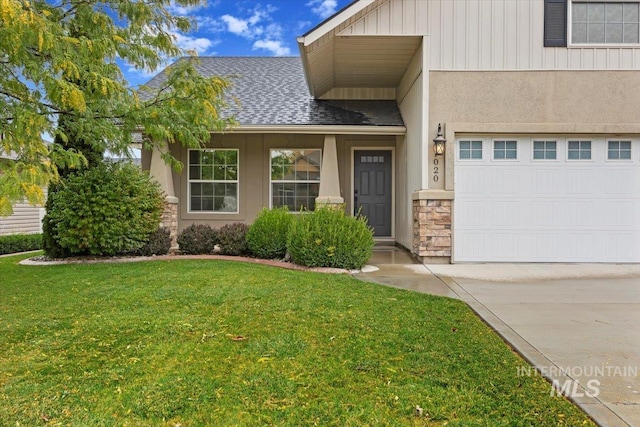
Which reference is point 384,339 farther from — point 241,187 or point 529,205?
point 241,187

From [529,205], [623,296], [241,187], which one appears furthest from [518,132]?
[241,187]

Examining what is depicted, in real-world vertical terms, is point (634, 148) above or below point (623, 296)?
above

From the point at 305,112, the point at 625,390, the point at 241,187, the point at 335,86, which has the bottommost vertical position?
the point at 625,390

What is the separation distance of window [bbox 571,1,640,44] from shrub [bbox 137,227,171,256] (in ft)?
29.8

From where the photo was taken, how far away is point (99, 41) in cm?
452

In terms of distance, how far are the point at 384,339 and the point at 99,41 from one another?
4475mm

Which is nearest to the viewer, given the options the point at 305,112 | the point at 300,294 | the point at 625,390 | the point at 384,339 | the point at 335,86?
the point at 625,390

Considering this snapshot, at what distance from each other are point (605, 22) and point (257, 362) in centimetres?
898

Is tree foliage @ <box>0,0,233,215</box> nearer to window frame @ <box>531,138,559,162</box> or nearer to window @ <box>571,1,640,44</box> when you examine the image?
window frame @ <box>531,138,559,162</box>

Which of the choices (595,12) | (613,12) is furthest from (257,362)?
(613,12)

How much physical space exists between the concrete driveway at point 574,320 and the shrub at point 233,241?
3.78 m

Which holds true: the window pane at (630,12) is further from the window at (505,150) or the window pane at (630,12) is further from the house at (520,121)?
the window at (505,150)

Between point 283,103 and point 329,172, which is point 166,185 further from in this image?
point 329,172

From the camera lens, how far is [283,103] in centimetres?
1070
